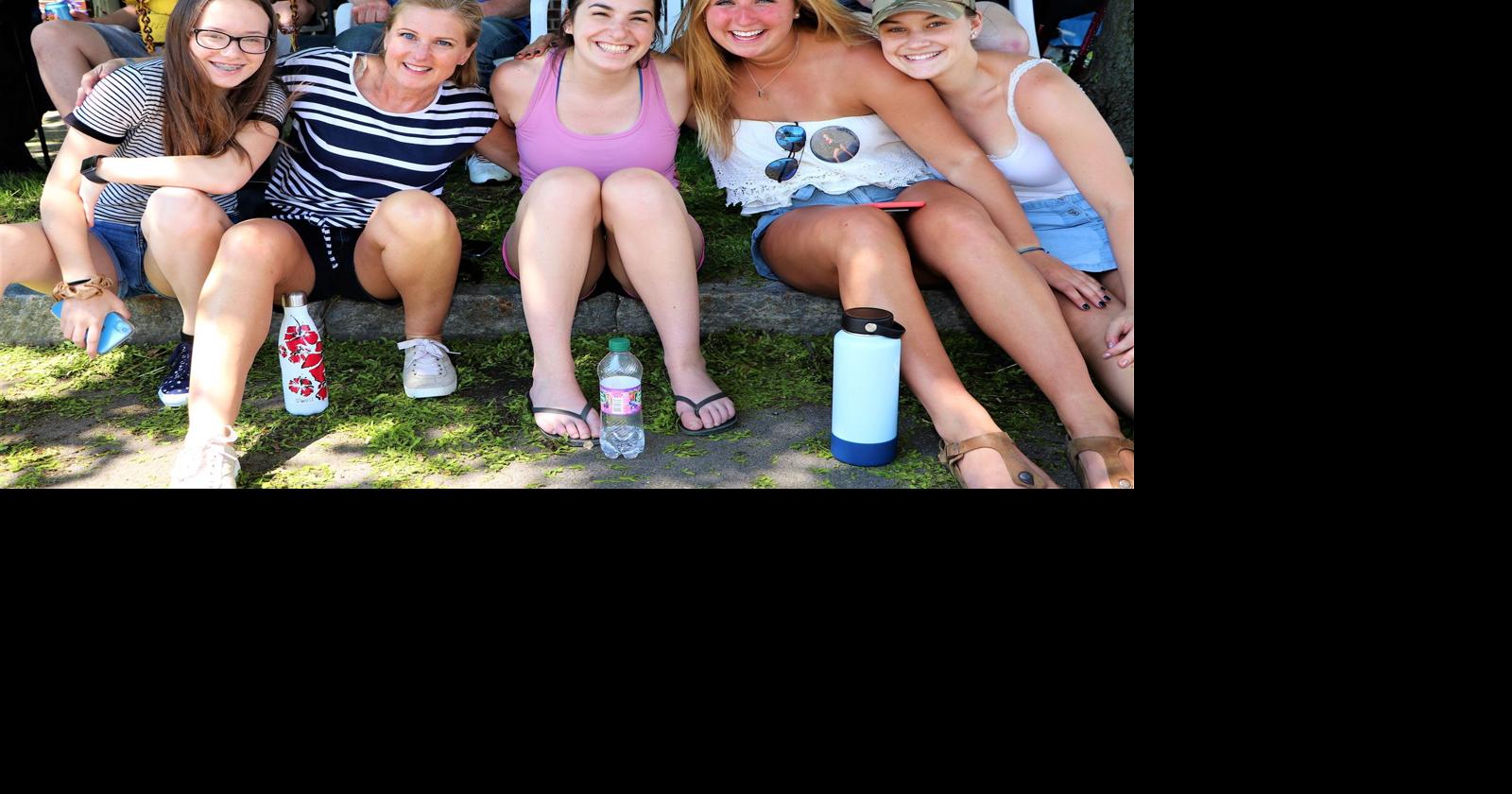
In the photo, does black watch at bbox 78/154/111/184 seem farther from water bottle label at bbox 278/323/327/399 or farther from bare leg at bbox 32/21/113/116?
bare leg at bbox 32/21/113/116

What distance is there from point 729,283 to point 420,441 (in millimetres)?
1169

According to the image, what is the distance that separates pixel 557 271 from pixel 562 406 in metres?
0.37

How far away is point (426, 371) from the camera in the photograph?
3.28 m

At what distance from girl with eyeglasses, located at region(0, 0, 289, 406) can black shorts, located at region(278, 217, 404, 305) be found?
22 centimetres

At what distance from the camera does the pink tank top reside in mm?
3238

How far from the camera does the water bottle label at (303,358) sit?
121 inches

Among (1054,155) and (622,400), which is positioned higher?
(1054,155)

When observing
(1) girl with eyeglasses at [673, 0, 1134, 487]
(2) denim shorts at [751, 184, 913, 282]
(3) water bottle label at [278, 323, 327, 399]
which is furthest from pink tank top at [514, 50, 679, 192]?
(3) water bottle label at [278, 323, 327, 399]

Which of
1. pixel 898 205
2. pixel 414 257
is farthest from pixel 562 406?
pixel 898 205

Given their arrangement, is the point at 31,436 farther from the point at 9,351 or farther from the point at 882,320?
the point at 882,320

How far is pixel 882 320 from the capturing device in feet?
9.02

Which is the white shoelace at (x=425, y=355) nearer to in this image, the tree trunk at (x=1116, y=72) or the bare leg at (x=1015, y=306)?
the bare leg at (x=1015, y=306)

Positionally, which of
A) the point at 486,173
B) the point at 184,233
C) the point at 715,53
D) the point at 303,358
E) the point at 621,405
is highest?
the point at 715,53

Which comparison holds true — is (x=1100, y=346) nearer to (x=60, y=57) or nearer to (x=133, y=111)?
(x=133, y=111)
